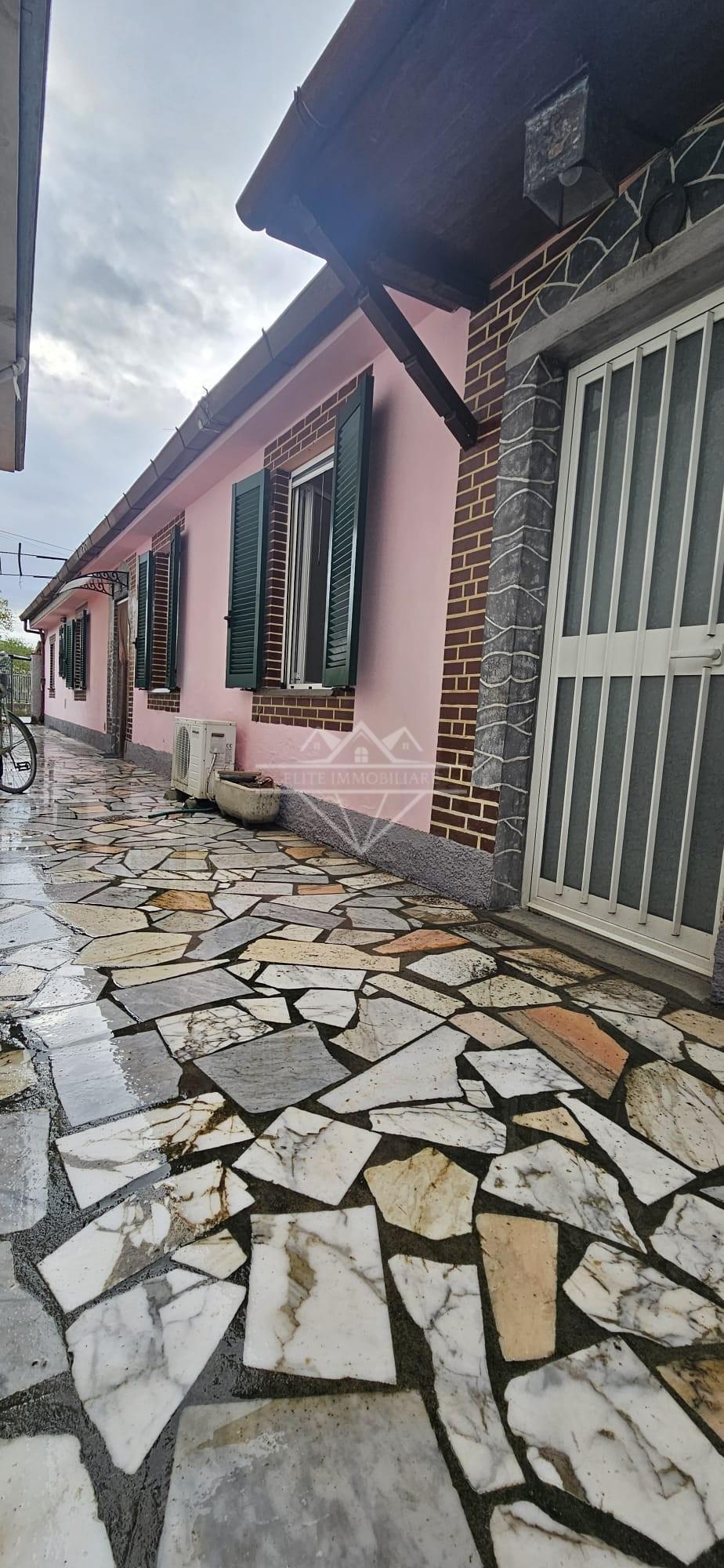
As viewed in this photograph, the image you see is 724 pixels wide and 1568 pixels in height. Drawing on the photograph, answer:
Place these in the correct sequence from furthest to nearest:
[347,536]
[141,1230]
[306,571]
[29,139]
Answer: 1. [306,571]
2. [347,536]
3. [29,139]
4. [141,1230]

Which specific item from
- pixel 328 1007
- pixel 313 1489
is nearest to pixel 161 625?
pixel 328 1007

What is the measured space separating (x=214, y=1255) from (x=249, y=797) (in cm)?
383

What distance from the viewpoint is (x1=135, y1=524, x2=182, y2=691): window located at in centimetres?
732

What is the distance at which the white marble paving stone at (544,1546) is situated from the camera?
2.12 ft

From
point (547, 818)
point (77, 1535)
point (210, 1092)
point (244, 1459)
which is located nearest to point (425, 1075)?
point (210, 1092)

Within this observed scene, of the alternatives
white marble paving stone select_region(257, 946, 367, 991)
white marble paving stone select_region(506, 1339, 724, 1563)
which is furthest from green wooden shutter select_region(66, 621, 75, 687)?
white marble paving stone select_region(506, 1339, 724, 1563)

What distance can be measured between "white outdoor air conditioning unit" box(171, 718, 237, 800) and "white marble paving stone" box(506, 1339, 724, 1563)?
4.73 metres

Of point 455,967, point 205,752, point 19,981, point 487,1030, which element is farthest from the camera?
point 205,752

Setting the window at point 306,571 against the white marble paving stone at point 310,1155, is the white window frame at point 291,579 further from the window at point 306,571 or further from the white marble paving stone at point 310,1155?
the white marble paving stone at point 310,1155

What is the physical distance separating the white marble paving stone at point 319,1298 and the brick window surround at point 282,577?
346 centimetres

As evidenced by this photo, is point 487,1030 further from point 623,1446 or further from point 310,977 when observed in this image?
point 623,1446

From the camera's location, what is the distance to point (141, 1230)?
1043 mm

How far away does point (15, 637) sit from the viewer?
1891 inches

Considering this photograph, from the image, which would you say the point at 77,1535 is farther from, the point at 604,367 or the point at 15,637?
the point at 15,637
